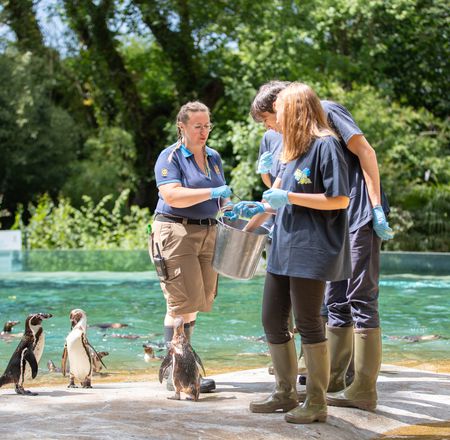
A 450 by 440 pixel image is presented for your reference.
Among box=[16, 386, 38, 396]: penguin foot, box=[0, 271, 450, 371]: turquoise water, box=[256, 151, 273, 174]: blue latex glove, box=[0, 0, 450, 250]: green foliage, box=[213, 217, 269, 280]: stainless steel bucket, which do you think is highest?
box=[0, 0, 450, 250]: green foliage

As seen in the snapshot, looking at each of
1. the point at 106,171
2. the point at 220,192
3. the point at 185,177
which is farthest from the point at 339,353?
the point at 106,171

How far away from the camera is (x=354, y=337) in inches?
174

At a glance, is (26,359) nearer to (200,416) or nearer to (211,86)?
(200,416)

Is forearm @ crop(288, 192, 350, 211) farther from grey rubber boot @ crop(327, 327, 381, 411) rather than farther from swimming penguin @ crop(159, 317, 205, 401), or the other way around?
swimming penguin @ crop(159, 317, 205, 401)

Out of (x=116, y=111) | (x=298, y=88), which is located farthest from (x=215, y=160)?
(x=116, y=111)

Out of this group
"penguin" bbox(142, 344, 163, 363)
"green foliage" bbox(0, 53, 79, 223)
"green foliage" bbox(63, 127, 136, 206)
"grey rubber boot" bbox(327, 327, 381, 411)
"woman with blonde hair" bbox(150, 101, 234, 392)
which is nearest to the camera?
"grey rubber boot" bbox(327, 327, 381, 411)

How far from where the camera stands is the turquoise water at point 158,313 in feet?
22.6

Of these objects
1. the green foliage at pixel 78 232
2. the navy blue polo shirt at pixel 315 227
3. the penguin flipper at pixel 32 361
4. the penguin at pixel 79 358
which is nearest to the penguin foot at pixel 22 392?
the penguin flipper at pixel 32 361

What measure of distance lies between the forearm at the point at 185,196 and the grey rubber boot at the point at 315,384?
106 cm

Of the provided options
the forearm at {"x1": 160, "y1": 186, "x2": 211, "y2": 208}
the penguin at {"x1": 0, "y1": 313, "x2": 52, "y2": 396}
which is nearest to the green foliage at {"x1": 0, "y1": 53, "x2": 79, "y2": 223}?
the penguin at {"x1": 0, "y1": 313, "x2": 52, "y2": 396}

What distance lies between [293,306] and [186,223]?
3.71 feet

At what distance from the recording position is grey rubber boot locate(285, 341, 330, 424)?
3.78m

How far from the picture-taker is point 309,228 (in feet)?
12.2

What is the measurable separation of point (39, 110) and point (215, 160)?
705 inches
